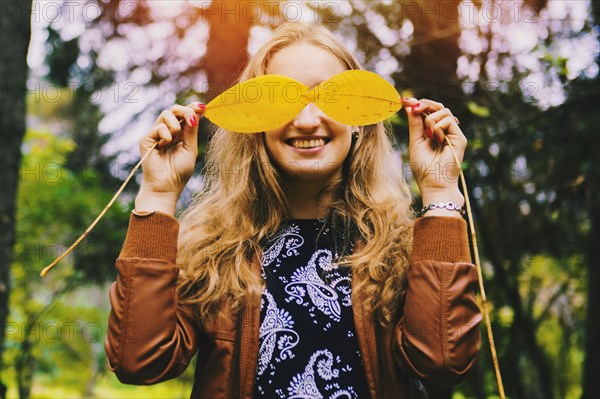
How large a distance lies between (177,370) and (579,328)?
233 inches

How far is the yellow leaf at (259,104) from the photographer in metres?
1.54

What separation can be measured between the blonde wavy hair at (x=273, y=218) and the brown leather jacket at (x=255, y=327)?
0.33 ft

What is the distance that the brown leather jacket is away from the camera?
1.39 meters

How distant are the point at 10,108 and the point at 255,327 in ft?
5.66

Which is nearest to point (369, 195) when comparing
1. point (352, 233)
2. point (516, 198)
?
point (352, 233)

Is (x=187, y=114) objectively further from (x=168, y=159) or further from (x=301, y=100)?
(x=301, y=100)

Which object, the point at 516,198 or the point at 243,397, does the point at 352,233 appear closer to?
the point at 243,397

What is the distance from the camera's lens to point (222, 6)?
419 cm

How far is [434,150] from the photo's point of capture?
1.58 m

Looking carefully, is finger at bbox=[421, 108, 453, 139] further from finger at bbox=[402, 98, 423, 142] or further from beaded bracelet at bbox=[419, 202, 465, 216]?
beaded bracelet at bbox=[419, 202, 465, 216]

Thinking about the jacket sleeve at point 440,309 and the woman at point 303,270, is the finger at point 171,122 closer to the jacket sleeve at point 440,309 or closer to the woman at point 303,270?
the woman at point 303,270

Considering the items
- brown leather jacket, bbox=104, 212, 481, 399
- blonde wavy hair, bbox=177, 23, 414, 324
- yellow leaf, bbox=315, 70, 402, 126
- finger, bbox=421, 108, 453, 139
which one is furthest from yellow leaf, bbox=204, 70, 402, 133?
brown leather jacket, bbox=104, 212, 481, 399

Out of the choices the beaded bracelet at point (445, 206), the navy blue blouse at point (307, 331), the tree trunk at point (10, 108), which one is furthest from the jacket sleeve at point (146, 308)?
the tree trunk at point (10, 108)

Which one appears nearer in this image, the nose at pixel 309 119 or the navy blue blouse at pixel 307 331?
the navy blue blouse at pixel 307 331
